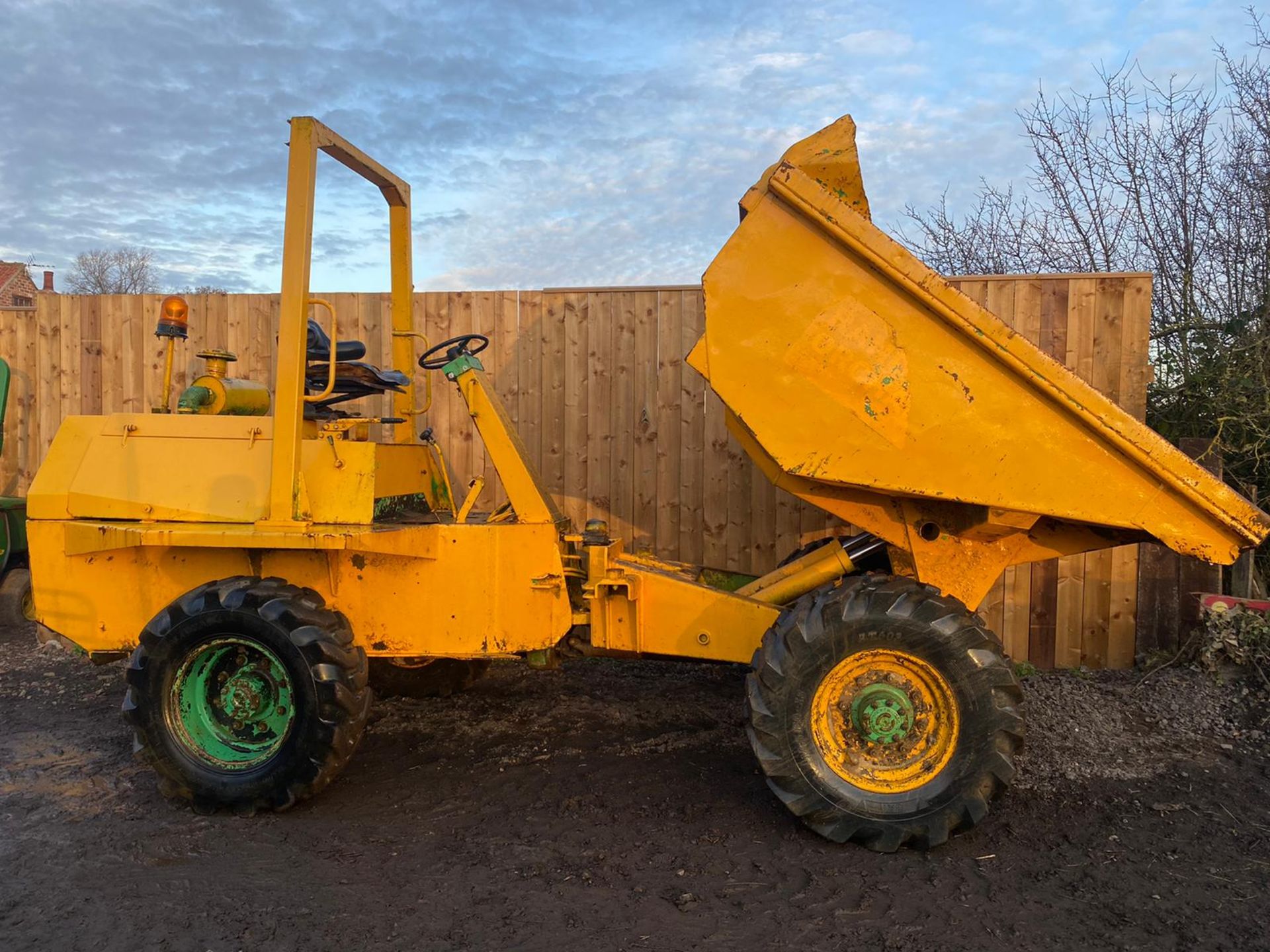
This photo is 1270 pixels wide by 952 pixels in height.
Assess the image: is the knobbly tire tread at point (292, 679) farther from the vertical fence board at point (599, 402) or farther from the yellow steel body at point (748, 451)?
the vertical fence board at point (599, 402)

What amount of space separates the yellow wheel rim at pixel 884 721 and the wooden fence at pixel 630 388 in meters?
2.55

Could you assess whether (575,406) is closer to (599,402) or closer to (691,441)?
(599,402)

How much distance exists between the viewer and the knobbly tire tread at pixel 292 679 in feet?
12.6

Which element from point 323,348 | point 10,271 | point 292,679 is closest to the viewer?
point 292,679

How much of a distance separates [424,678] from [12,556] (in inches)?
152

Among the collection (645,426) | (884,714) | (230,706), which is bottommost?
(230,706)

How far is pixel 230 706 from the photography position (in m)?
4.07

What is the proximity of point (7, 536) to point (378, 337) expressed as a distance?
3.23m

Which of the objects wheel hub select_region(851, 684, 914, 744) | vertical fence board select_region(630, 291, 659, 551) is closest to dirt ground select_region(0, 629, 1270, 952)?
wheel hub select_region(851, 684, 914, 744)

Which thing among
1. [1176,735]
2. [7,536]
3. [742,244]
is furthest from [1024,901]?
[7,536]

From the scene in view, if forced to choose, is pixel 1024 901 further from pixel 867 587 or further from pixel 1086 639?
pixel 1086 639

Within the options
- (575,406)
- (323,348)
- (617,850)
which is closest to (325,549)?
(323,348)

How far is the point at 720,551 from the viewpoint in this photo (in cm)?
638

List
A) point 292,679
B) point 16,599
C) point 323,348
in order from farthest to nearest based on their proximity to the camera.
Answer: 1. point 16,599
2. point 323,348
3. point 292,679
